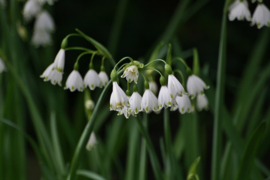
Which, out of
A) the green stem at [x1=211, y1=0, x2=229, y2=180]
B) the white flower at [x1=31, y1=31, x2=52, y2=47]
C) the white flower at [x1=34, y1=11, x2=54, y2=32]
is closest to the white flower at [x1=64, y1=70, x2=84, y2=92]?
the green stem at [x1=211, y1=0, x2=229, y2=180]

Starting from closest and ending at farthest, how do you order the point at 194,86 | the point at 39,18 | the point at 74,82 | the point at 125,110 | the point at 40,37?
1. the point at 125,110
2. the point at 74,82
3. the point at 194,86
4. the point at 39,18
5. the point at 40,37

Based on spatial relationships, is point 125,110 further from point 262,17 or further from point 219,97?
point 262,17

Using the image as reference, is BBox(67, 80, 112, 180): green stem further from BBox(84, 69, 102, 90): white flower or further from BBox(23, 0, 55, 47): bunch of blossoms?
BBox(23, 0, 55, 47): bunch of blossoms

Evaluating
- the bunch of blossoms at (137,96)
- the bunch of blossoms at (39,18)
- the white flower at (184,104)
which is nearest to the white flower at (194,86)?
the white flower at (184,104)

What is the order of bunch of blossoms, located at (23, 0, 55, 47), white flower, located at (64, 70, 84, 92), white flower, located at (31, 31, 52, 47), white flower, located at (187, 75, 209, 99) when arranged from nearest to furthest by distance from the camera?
white flower, located at (64, 70, 84, 92), white flower, located at (187, 75, 209, 99), bunch of blossoms, located at (23, 0, 55, 47), white flower, located at (31, 31, 52, 47)

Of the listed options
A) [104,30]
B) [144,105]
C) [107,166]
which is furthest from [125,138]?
[144,105]

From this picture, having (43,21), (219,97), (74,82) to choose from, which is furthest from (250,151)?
(43,21)

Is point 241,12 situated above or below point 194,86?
above

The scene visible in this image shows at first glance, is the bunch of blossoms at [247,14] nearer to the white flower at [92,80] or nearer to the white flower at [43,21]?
the white flower at [92,80]
